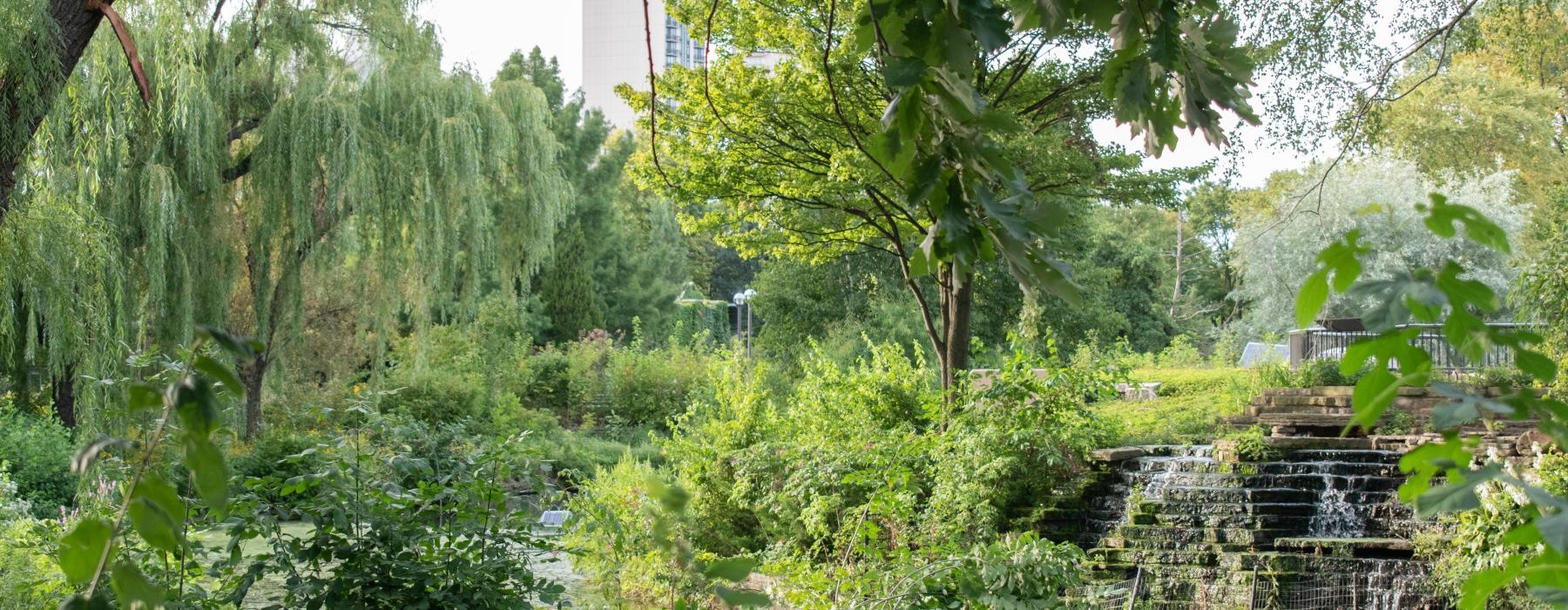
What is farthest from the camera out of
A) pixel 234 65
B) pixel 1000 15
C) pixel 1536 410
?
pixel 234 65

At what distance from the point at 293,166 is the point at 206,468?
12.1 meters

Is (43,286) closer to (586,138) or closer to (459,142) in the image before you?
(459,142)

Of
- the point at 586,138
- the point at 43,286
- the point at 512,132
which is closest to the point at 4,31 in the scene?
the point at 43,286

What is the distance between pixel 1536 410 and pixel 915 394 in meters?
9.16

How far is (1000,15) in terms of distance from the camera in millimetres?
1316

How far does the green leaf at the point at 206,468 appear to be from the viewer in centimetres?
81

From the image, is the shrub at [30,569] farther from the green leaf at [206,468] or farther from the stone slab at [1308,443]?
the stone slab at [1308,443]

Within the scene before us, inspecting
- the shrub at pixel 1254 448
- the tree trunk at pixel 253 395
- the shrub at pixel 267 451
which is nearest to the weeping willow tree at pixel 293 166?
the tree trunk at pixel 253 395

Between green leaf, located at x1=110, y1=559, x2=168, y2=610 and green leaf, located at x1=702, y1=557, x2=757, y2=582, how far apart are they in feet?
1.43

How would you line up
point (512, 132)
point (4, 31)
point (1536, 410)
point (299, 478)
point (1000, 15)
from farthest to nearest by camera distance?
point (512, 132)
point (4, 31)
point (299, 478)
point (1000, 15)
point (1536, 410)

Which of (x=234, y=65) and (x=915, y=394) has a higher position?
(x=234, y=65)

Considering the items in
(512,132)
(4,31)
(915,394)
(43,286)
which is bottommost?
(915,394)

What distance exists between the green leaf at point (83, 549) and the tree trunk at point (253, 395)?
13.6 meters

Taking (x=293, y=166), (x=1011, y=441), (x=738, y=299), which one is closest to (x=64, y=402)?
(x=293, y=166)
